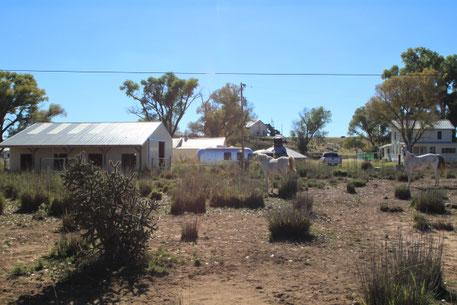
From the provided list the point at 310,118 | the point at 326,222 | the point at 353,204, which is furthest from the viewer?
the point at 310,118

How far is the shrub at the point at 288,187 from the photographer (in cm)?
1394

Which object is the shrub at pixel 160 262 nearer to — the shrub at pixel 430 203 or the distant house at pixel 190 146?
the shrub at pixel 430 203

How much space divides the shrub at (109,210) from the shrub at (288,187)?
353 inches

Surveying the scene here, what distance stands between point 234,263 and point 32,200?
26.0 ft

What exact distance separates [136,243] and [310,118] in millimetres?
71138

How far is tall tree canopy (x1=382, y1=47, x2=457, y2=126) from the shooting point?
165 feet

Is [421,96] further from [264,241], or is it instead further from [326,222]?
[264,241]

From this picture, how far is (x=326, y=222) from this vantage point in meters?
9.29

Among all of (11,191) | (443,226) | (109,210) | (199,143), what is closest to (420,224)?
(443,226)

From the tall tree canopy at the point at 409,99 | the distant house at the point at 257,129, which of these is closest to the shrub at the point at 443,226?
the tall tree canopy at the point at 409,99

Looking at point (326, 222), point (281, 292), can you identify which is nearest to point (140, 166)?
point (326, 222)

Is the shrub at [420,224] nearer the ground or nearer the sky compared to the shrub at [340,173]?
nearer the ground

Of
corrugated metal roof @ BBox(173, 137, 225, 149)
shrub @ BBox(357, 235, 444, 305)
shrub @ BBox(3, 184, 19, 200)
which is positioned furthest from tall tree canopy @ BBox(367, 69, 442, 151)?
shrub @ BBox(357, 235, 444, 305)

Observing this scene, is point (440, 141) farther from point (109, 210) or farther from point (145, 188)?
point (109, 210)
